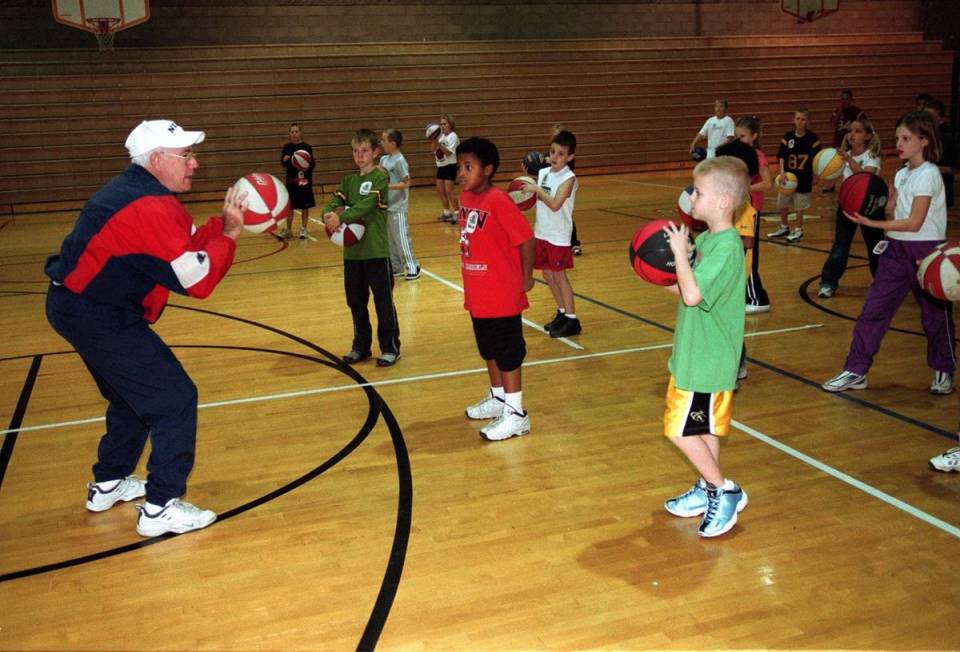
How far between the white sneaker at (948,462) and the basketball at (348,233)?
3.94 m

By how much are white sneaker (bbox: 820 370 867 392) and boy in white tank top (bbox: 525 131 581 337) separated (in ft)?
7.34

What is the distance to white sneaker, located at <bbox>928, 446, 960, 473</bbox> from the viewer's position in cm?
434

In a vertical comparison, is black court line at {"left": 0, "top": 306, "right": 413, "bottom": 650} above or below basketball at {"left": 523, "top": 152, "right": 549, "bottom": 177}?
below

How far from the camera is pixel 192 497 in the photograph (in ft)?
14.4

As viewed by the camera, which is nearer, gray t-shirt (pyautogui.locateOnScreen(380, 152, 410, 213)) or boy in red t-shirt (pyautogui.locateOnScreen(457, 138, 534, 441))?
boy in red t-shirt (pyautogui.locateOnScreen(457, 138, 534, 441))

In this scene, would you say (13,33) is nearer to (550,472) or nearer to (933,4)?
(550,472)

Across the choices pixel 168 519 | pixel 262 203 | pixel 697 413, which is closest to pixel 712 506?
pixel 697 413

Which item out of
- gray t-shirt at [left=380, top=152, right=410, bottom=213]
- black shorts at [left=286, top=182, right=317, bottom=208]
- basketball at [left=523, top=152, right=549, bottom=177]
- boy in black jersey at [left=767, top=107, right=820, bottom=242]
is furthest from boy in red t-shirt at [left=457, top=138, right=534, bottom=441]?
black shorts at [left=286, top=182, right=317, bottom=208]

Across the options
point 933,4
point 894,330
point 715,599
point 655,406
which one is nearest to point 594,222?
point 894,330

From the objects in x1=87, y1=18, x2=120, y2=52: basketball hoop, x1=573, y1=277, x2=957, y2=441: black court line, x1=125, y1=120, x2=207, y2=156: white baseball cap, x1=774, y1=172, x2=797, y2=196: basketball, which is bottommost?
x1=573, y1=277, x2=957, y2=441: black court line

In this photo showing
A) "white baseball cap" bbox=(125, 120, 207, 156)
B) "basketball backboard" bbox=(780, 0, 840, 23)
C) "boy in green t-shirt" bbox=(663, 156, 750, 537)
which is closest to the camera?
"boy in green t-shirt" bbox=(663, 156, 750, 537)

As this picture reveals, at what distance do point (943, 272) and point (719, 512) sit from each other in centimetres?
206

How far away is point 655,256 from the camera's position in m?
3.67

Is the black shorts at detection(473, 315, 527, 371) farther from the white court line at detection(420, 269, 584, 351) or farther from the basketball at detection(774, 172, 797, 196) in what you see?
the basketball at detection(774, 172, 797, 196)
